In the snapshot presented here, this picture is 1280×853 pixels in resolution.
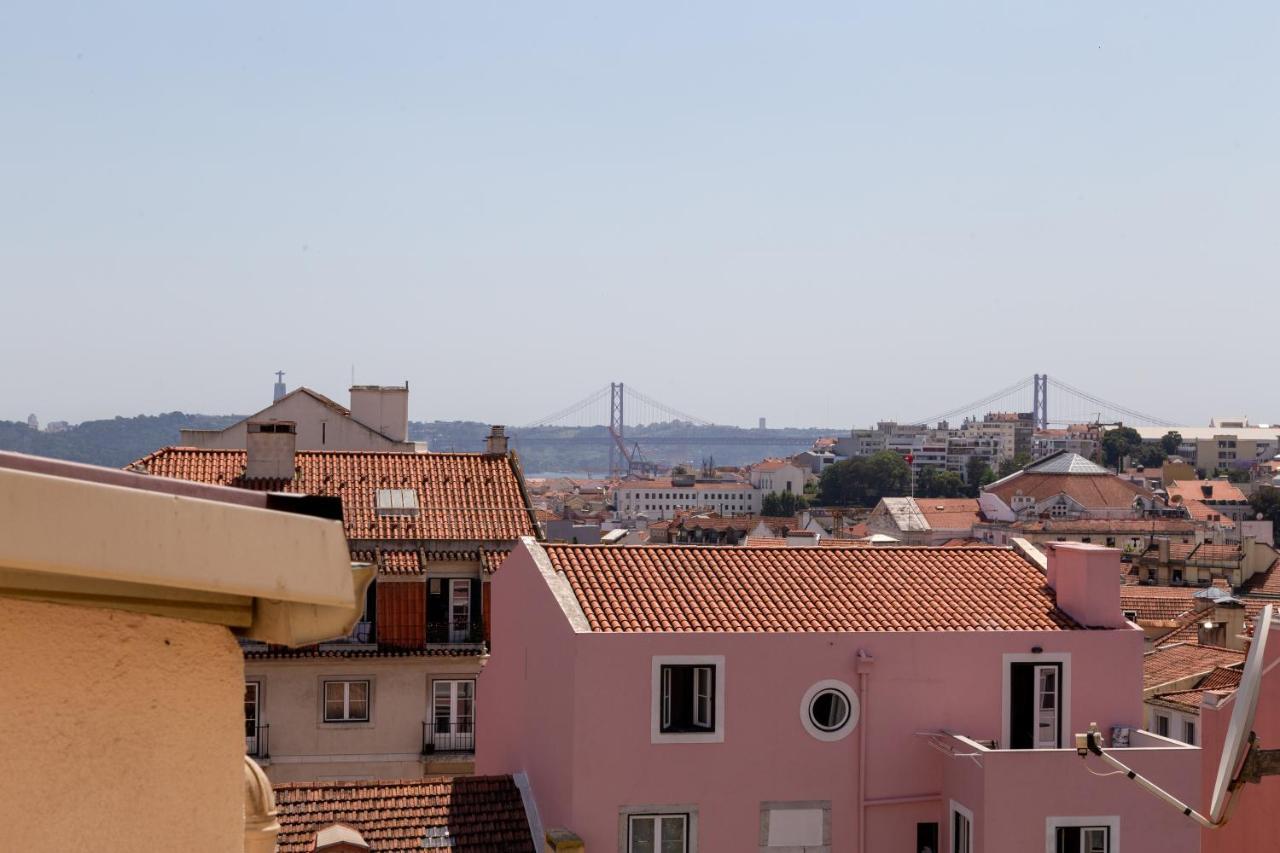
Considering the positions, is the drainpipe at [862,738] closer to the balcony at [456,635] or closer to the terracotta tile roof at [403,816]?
the terracotta tile roof at [403,816]

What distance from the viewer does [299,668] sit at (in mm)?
28078

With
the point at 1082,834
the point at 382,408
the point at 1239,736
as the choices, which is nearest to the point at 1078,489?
the point at 382,408

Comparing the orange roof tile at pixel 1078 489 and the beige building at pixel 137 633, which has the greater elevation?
the beige building at pixel 137 633

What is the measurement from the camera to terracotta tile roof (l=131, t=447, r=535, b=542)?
1174 inches

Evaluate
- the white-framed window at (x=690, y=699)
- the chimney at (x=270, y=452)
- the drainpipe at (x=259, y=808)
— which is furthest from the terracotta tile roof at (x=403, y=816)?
the chimney at (x=270, y=452)

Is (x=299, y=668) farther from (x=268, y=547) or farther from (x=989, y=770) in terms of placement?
(x=268, y=547)

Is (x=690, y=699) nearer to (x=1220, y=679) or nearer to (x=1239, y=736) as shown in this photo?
(x=1239, y=736)

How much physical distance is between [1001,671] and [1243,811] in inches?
154

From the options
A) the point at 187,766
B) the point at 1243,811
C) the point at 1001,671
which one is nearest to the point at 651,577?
the point at 1001,671

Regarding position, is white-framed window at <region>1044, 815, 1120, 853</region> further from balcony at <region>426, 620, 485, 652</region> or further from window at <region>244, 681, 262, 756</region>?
window at <region>244, 681, 262, 756</region>

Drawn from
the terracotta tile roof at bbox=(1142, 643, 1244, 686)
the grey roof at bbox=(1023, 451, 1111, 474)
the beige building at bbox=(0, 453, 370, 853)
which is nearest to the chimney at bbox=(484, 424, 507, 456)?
the terracotta tile roof at bbox=(1142, 643, 1244, 686)

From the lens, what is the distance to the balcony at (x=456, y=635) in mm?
28812

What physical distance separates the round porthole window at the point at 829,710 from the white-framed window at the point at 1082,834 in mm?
2751

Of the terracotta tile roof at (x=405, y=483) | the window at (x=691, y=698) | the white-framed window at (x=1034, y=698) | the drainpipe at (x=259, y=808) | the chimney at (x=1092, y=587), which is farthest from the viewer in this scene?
the terracotta tile roof at (x=405, y=483)
